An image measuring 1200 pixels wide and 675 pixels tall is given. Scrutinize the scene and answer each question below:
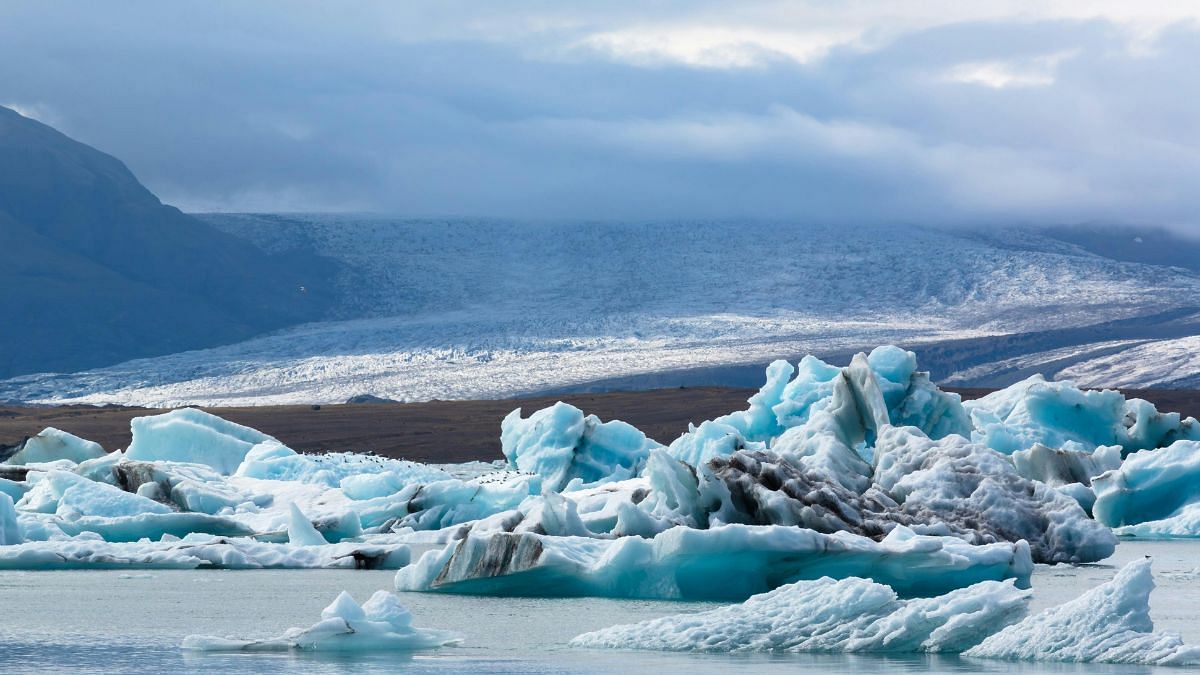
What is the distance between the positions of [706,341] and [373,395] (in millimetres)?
12476

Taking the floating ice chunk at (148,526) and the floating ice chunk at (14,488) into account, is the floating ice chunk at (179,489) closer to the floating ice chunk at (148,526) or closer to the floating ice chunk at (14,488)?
the floating ice chunk at (148,526)

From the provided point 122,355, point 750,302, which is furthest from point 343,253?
point 750,302

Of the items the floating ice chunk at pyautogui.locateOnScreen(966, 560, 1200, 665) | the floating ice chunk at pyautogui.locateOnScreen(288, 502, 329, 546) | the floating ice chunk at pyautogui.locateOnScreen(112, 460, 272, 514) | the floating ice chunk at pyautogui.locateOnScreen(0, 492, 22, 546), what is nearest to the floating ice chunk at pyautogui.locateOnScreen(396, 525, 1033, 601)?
the floating ice chunk at pyautogui.locateOnScreen(966, 560, 1200, 665)

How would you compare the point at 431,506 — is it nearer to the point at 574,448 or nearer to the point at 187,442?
the point at 574,448

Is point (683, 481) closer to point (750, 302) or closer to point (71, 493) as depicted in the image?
point (71, 493)

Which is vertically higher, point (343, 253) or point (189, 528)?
point (343, 253)

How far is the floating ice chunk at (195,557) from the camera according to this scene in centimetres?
1391

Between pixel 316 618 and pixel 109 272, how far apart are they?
7419 centimetres

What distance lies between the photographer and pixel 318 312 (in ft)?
248

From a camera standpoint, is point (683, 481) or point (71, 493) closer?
point (683, 481)

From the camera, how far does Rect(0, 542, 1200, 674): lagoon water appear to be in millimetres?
7379

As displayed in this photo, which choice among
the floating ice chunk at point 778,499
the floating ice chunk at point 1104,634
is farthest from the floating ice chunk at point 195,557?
the floating ice chunk at point 1104,634

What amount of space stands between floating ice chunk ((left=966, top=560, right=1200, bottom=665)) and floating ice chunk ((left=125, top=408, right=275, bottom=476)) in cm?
1557

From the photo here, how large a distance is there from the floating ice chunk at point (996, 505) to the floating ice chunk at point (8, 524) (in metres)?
7.47
